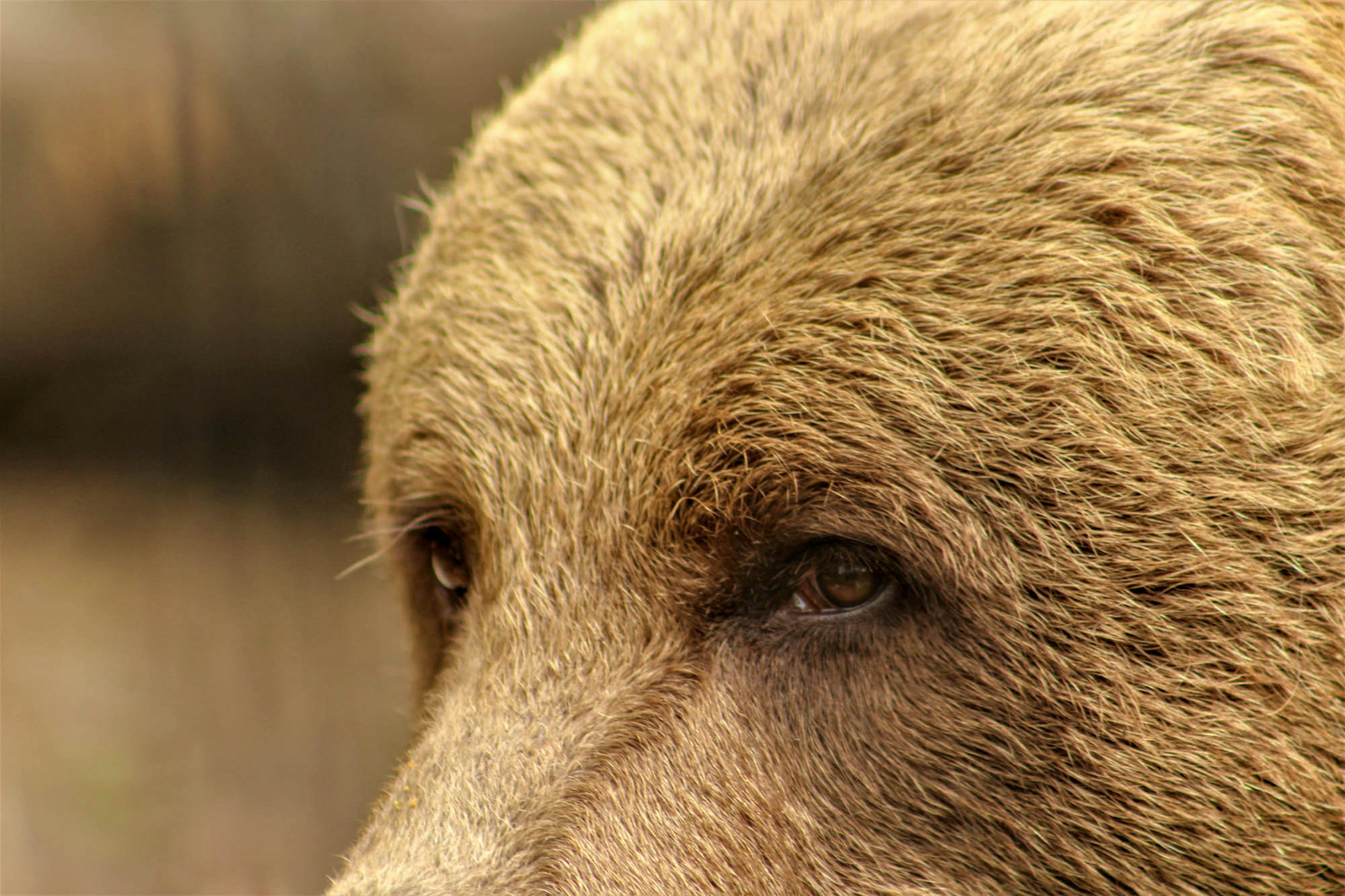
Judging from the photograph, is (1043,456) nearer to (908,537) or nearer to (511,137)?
(908,537)

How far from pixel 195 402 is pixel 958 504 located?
4.30m

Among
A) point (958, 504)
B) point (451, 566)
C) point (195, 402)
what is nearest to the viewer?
point (958, 504)

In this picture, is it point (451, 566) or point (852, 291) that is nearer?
point (852, 291)

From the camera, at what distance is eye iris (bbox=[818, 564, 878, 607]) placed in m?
2.70

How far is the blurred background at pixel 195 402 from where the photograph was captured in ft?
19.0

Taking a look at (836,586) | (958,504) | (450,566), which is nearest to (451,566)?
(450,566)

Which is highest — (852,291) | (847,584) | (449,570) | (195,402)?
(195,402)

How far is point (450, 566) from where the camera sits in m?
3.49

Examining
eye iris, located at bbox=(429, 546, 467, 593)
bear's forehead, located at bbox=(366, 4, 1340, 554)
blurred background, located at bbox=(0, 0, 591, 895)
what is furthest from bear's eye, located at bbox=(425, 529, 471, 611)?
blurred background, located at bbox=(0, 0, 591, 895)

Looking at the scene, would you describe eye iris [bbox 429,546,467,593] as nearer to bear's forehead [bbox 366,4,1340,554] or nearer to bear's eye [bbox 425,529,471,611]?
bear's eye [bbox 425,529,471,611]

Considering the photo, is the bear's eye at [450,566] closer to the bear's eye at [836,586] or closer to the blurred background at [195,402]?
the bear's eye at [836,586]

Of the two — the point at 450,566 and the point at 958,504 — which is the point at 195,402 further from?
the point at 958,504

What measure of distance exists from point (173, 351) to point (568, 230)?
3470mm

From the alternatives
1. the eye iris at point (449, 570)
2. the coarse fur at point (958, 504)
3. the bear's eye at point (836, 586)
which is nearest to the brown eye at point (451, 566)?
the eye iris at point (449, 570)
